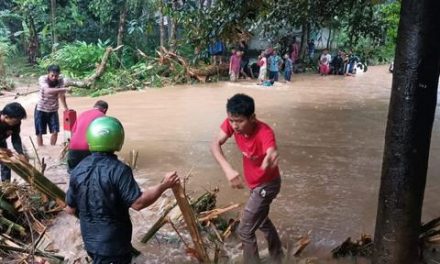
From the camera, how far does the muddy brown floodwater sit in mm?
5422

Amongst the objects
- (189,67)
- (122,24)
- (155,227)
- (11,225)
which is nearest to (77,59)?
(122,24)

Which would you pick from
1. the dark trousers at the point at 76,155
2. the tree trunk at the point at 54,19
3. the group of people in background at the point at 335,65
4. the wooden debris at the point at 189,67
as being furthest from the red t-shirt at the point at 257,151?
the group of people in background at the point at 335,65

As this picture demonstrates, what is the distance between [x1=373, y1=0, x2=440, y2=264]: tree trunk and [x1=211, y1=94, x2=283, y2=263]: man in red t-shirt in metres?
0.91

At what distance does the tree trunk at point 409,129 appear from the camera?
3289 millimetres

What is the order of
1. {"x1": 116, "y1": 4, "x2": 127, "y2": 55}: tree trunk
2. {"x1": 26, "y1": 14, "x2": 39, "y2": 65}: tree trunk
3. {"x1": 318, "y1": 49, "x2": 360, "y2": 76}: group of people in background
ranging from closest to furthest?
{"x1": 116, "y1": 4, "x2": 127, "y2": 55}: tree trunk < {"x1": 26, "y1": 14, "x2": 39, "y2": 65}: tree trunk < {"x1": 318, "y1": 49, "x2": 360, "y2": 76}: group of people in background

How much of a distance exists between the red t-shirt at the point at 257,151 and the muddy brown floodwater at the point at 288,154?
46.6 inches

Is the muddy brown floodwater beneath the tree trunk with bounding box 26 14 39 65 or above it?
beneath

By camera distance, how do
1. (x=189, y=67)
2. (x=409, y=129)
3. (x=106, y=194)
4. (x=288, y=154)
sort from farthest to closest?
(x=189, y=67) → (x=288, y=154) → (x=409, y=129) → (x=106, y=194)

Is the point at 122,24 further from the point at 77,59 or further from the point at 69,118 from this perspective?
the point at 69,118

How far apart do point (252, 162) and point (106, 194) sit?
1.48 metres

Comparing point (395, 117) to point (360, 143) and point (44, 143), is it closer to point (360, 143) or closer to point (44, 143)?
point (360, 143)

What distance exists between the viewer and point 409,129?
341 centimetres

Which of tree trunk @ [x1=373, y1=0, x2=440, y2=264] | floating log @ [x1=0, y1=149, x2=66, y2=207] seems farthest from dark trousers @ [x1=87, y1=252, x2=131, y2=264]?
tree trunk @ [x1=373, y1=0, x2=440, y2=264]

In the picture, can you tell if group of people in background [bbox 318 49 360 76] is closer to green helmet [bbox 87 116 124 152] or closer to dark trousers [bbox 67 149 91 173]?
dark trousers [bbox 67 149 91 173]
